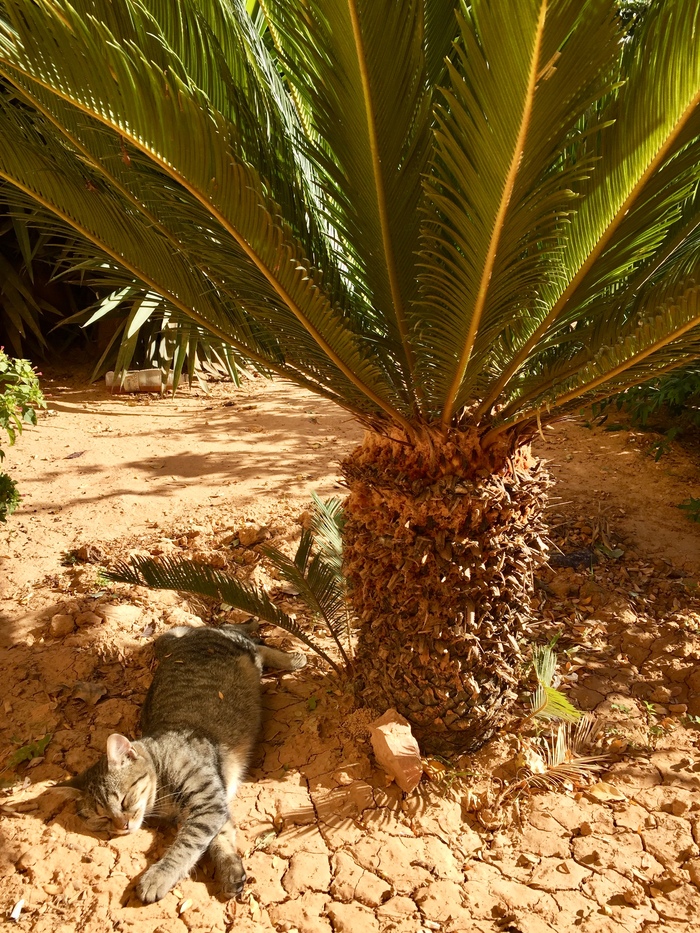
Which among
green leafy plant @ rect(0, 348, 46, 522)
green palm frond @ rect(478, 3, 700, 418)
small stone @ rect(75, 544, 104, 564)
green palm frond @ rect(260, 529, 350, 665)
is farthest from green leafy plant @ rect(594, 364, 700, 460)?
green leafy plant @ rect(0, 348, 46, 522)

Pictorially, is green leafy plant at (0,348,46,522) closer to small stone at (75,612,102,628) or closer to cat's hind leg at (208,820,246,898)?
small stone at (75,612,102,628)

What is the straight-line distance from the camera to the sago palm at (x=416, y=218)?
5.33 ft

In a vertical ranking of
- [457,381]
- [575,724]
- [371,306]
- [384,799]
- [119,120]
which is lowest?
[384,799]

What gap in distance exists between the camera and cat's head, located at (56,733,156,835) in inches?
91.4

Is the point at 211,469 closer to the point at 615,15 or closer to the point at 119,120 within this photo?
the point at 119,120

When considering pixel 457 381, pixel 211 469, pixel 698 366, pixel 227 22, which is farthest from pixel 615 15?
pixel 211 469

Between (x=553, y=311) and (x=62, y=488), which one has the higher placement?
(x=553, y=311)

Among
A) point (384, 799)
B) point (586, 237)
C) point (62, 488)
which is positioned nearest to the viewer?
point (586, 237)

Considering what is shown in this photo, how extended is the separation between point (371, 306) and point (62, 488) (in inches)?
120

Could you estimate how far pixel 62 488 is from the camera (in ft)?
15.2

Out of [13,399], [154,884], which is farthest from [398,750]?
[13,399]

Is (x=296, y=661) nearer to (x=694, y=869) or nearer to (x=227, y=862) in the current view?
(x=227, y=862)

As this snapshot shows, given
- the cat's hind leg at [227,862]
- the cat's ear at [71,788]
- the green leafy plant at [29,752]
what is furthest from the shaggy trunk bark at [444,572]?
the green leafy plant at [29,752]

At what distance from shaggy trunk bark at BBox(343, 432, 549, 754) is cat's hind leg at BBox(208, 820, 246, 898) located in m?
0.75
